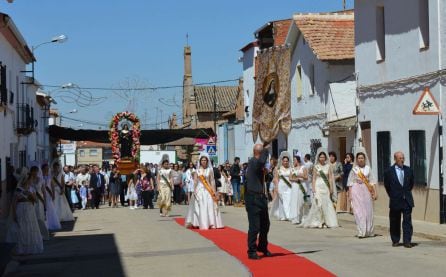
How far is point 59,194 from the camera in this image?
24.4 metres

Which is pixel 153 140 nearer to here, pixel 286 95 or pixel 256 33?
pixel 256 33

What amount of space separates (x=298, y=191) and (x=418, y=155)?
3561 millimetres

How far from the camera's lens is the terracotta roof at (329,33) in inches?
1233

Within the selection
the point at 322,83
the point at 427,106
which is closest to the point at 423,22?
the point at 427,106

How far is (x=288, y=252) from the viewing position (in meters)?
14.2

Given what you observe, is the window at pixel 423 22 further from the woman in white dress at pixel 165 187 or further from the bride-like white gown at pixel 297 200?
the woman in white dress at pixel 165 187

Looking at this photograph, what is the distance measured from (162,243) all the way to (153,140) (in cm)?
3871

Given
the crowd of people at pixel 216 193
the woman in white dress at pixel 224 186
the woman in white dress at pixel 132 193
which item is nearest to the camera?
the crowd of people at pixel 216 193

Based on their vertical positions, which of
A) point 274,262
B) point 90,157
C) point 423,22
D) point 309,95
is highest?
point 423,22

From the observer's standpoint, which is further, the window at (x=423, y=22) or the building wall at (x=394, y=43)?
the window at (x=423, y=22)

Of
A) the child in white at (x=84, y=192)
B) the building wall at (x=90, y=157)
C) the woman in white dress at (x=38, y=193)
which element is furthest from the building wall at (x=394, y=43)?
the building wall at (x=90, y=157)

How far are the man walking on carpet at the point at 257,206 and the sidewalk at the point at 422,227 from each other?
4.80 m

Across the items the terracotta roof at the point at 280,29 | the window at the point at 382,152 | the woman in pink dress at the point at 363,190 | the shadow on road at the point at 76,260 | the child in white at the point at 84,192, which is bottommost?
the shadow on road at the point at 76,260

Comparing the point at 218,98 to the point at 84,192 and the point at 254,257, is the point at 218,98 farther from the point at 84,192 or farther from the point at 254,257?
the point at 254,257
